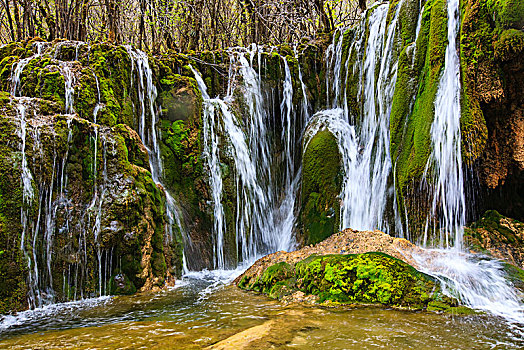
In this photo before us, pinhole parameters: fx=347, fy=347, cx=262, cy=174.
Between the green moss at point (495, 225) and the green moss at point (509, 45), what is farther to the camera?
the green moss at point (495, 225)

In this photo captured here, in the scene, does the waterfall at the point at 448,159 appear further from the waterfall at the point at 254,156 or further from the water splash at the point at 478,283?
the waterfall at the point at 254,156

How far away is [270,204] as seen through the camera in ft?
34.6

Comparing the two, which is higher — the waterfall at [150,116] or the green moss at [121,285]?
the waterfall at [150,116]

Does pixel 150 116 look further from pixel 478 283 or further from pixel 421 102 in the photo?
pixel 478 283

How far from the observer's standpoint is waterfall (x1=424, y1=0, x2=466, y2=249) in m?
6.03

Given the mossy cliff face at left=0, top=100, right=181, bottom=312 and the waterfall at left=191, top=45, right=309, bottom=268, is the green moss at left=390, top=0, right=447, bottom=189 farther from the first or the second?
the mossy cliff face at left=0, top=100, right=181, bottom=312

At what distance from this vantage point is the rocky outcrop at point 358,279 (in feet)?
13.7

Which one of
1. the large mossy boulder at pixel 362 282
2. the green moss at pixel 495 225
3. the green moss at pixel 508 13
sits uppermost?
the green moss at pixel 508 13

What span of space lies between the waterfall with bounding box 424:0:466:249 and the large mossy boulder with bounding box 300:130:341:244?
116 inches

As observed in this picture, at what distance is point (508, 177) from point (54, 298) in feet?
25.3

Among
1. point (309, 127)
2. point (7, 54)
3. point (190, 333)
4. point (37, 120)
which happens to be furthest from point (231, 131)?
point (190, 333)

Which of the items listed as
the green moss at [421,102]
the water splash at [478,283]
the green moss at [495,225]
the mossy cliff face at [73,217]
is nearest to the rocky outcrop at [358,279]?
the water splash at [478,283]

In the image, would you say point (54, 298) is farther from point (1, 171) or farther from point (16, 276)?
point (1, 171)

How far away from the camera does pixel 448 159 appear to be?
612cm
